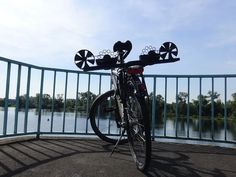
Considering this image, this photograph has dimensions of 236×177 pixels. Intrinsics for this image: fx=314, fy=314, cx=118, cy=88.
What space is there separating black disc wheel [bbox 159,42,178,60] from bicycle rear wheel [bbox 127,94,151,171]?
976 millimetres

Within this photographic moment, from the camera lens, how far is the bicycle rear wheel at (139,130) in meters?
2.91

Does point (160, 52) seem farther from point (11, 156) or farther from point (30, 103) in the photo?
point (30, 103)

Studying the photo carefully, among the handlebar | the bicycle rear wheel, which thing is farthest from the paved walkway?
the handlebar

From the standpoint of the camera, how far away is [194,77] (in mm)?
5539

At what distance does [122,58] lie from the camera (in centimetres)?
378

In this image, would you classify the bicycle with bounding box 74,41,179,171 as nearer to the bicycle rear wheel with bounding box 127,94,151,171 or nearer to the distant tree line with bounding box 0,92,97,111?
the bicycle rear wheel with bounding box 127,94,151,171

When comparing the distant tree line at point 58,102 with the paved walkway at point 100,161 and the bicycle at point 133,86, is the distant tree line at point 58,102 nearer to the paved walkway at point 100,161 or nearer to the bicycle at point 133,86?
the paved walkway at point 100,161

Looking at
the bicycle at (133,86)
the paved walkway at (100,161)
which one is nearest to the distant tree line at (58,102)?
the paved walkway at (100,161)

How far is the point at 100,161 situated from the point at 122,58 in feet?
4.05

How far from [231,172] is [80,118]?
12.6ft

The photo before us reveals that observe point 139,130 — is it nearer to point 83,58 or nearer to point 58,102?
point 83,58

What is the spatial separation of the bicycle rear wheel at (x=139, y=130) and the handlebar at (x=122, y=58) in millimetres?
509

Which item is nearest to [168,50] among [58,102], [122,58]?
[122,58]

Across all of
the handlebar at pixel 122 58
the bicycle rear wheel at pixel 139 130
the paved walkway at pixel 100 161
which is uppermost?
the handlebar at pixel 122 58
